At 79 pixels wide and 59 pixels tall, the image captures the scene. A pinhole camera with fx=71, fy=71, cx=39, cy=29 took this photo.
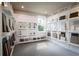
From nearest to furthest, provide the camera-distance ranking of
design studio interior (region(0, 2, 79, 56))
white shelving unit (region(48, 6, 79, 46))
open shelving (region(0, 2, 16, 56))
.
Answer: open shelving (region(0, 2, 16, 56)) → design studio interior (region(0, 2, 79, 56)) → white shelving unit (region(48, 6, 79, 46))

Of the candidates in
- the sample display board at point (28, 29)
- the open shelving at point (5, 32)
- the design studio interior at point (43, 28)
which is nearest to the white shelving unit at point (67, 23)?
the design studio interior at point (43, 28)

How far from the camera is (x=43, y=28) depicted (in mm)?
1899

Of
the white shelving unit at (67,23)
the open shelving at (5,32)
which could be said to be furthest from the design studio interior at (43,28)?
the open shelving at (5,32)

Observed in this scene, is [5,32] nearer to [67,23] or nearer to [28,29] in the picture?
[28,29]

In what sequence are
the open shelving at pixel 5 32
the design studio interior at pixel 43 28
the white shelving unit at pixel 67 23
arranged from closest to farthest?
the open shelving at pixel 5 32 < the design studio interior at pixel 43 28 < the white shelving unit at pixel 67 23

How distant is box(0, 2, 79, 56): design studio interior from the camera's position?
70.4 inches

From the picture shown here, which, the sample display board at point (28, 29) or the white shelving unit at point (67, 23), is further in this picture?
the white shelving unit at point (67, 23)

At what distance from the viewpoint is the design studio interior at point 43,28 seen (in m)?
1.79

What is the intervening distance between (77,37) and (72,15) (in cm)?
67

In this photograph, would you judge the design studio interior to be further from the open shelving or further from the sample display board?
the open shelving

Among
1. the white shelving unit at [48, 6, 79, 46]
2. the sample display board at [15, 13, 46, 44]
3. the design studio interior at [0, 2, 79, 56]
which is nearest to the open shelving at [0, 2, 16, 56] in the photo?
the design studio interior at [0, 2, 79, 56]

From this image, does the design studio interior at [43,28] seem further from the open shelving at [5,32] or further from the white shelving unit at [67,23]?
Result: the open shelving at [5,32]

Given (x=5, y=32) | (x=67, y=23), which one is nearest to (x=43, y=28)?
(x=67, y=23)

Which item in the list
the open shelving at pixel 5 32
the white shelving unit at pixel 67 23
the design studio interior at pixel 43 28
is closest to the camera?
the open shelving at pixel 5 32
